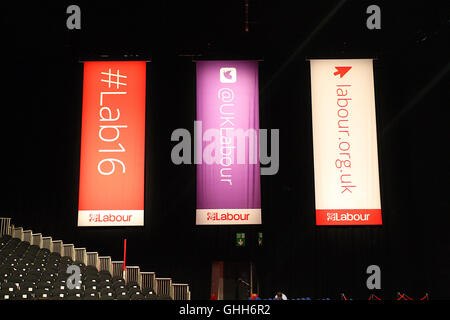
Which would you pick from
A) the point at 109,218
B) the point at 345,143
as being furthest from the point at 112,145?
the point at 345,143

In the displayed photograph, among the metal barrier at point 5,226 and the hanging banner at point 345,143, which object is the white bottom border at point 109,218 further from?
the hanging banner at point 345,143

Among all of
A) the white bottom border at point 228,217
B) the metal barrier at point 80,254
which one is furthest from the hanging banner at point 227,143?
the metal barrier at point 80,254

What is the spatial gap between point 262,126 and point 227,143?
1.12 meters

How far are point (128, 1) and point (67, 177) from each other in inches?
Result: 173

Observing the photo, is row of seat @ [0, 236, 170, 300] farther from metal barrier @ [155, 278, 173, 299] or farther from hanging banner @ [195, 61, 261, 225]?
hanging banner @ [195, 61, 261, 225]

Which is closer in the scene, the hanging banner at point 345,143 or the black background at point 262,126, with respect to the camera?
the hanging banner at point 345,143

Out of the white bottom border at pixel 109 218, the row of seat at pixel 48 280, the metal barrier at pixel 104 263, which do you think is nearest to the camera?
the row of seat at pixel 48 280

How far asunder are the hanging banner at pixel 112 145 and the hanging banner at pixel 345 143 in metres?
3.99

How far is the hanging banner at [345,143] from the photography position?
1036 cm

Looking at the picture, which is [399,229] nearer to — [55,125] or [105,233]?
[105,233]

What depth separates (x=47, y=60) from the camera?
464 inches

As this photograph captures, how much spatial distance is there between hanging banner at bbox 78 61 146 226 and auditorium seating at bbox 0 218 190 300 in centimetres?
104

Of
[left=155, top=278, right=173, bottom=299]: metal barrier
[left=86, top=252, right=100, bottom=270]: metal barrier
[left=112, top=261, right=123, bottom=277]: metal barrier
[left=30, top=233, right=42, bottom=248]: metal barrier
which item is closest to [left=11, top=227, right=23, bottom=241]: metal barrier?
[left=30, top=233, right=42, bottom=248]: metal barrier
